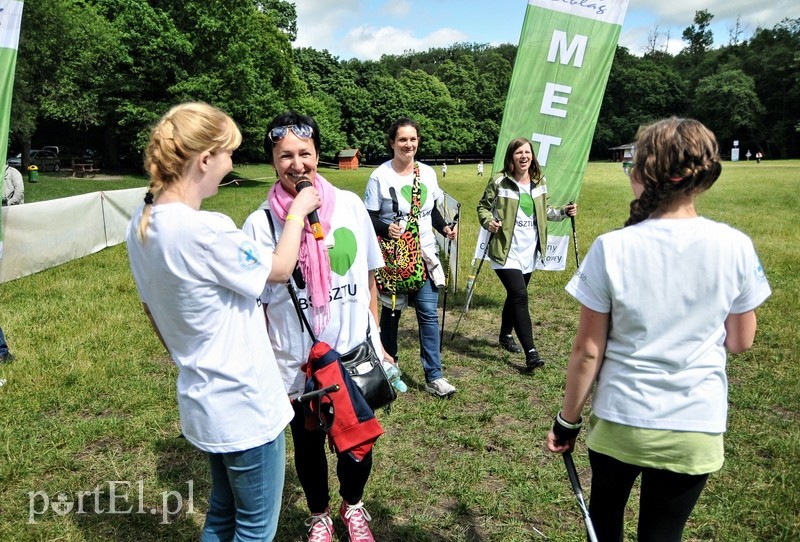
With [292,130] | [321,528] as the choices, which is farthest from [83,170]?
[321,528]

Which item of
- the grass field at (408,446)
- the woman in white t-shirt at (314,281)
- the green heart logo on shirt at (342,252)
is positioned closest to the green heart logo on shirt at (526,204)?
the grass field at (408,446)

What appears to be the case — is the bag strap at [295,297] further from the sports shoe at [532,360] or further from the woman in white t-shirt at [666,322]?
the sports shoe at [532,360]

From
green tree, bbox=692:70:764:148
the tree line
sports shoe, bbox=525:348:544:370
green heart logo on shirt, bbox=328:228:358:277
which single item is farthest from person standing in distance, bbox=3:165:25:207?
green tree, bbox=692:70:764:148

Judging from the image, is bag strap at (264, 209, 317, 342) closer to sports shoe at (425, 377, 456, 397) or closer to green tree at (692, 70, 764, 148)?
sports shoe at (425, 377, 456, 397)

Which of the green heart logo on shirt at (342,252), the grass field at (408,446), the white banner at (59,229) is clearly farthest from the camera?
the white banner at (59,229)

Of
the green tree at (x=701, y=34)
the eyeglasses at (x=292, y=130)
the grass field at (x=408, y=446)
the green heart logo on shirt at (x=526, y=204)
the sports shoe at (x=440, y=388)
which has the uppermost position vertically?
the green tree at (x=701, y=34)

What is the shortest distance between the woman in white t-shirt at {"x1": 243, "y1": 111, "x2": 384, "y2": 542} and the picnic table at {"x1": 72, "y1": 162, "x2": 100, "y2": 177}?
114 feet

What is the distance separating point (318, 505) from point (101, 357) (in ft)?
11.7

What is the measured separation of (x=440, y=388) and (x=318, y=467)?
1.98 metres

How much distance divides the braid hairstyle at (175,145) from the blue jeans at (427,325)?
2867mm

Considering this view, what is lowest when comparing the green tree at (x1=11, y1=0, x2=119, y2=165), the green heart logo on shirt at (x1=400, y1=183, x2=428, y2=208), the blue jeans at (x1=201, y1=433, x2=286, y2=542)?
the blue jeans at (x1=201, y1=433, x2=286, y2=542)

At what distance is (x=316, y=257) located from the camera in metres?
2.34

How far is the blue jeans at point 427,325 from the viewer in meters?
4.47

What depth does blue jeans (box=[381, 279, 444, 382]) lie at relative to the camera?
447 cm
